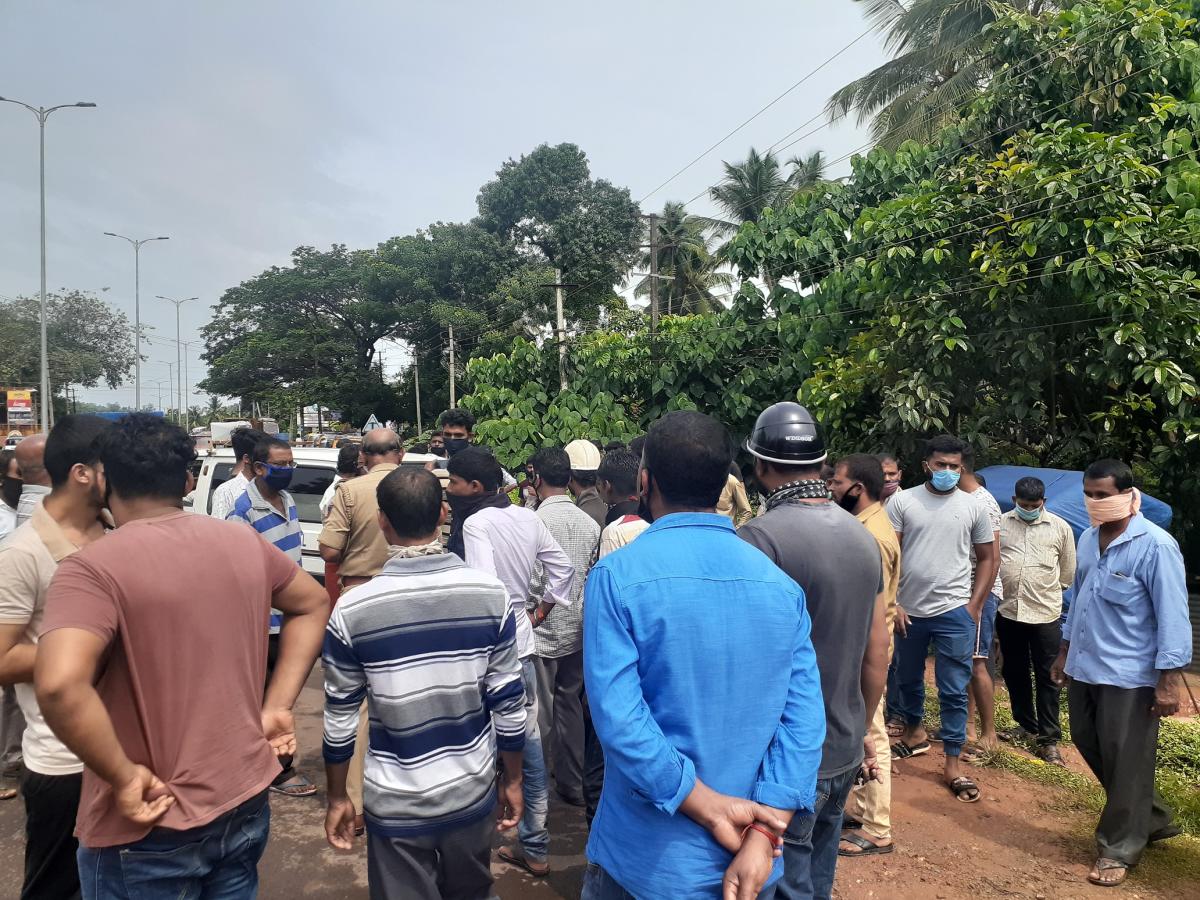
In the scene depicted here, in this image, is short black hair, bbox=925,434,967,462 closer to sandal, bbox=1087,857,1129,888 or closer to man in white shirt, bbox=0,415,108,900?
sandal, bbox=1087,857,1129,888

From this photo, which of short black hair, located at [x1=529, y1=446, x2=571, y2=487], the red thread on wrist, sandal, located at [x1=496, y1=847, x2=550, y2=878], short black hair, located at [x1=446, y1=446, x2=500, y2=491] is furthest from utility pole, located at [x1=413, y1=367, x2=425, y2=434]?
the red thread on wrist

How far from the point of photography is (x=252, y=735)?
2.12 m

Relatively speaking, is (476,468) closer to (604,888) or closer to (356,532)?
(356,532)

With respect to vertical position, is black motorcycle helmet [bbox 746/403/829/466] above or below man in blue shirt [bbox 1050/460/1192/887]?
above

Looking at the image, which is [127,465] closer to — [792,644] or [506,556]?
[792,644]

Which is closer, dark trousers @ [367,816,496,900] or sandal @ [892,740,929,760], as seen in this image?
dark trousers @ [367,816,496,900]

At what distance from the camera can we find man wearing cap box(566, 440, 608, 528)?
516 centimetres

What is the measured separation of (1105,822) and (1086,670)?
2.30 ft

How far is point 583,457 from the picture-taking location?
5.32m

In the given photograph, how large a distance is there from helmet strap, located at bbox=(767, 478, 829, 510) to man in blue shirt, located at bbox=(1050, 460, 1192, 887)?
6.65 feet

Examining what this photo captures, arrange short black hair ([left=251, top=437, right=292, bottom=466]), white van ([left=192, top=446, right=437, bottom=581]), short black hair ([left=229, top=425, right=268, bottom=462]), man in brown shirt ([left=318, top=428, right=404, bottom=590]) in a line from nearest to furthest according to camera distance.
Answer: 1. man in brown shirt ([left=318, top=428, right=404, bottom=590])
2. short black hair ([left=251, top=437, right=292, bottom=466])
3. short black hair ([left=229, top=425, right=268, bottom=462])
4. white van ([left=192, top=446, right=437, bottom=581])

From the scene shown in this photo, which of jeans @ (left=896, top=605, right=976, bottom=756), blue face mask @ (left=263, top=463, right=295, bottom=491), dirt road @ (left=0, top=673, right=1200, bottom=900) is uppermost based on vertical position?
blue face mask @ (left=263, top=463, right=295, bottom=491)

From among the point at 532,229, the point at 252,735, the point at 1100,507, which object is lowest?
the point at 252,735

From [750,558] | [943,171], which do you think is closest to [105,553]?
[750,558]
